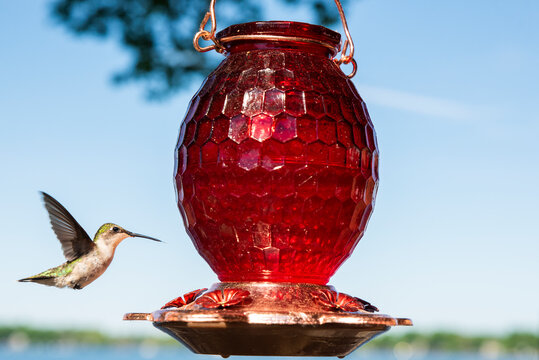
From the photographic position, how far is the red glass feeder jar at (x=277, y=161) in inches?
86.4

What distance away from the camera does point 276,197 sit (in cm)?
220

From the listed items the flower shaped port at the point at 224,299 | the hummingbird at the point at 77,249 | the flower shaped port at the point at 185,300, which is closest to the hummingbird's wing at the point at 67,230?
the hummingbird at the point at 77,249

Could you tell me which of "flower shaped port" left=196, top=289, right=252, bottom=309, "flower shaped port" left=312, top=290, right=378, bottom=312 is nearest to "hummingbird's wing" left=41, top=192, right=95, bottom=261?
"flower shaped port" left=196, top=289, right=252, bottom=309

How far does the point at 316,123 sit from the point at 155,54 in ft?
11.5

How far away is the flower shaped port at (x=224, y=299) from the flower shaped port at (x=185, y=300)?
0.15 m

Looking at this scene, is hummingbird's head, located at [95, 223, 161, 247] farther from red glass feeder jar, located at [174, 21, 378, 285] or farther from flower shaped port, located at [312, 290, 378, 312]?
flower shaped port, located at [312, 290, 378, 312]

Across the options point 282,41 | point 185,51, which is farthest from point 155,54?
point 282,41

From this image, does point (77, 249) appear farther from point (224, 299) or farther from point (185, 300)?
point (224, 299)

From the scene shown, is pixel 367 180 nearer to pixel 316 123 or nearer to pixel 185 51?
pixel 316 123

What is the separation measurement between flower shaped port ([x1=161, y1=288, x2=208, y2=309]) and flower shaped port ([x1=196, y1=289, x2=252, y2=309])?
0.15 m

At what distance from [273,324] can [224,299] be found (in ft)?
0.53

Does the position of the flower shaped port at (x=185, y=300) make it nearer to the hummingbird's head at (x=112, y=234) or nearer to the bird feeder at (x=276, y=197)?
the bird feeder at (x=276, y=197)

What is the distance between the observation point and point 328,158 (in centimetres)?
221

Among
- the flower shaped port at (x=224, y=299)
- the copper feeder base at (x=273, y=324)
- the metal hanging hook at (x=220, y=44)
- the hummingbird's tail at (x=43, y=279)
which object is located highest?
the metal hanging hook at (x=220, y=44)
